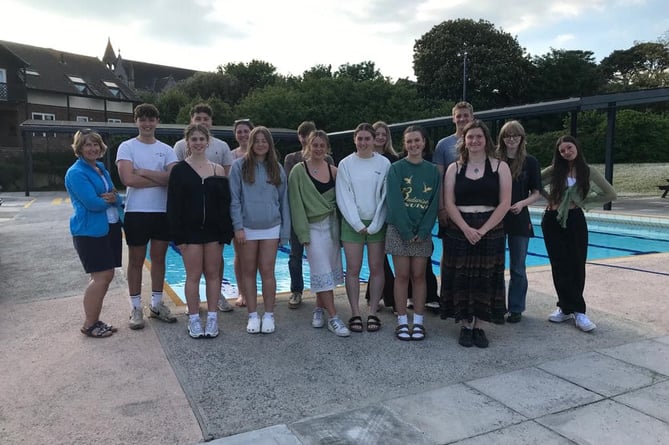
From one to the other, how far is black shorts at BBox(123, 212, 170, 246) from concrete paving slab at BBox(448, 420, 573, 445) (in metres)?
2.77

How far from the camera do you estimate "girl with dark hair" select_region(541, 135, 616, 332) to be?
4.08m

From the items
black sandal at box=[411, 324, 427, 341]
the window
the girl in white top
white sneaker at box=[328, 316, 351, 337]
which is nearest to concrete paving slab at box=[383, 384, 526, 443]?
black sandal at box=[411, 324, 427, 341]

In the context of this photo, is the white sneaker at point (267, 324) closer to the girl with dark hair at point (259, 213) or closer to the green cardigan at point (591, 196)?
the girl with dark hair at point (259, 213)

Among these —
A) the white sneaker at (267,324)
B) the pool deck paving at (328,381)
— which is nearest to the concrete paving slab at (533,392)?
the pool deck paving at (328,381)

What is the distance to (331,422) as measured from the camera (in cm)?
257

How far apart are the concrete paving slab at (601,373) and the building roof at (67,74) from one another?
37988mm

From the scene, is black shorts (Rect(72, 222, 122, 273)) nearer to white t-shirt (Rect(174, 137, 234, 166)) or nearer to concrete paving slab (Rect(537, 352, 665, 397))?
white t-shirt (Rect(174, 137, 234, 166))

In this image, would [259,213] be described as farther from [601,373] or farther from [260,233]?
[601,373]

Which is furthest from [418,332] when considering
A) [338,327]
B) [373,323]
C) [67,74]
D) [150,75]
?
[150,75]

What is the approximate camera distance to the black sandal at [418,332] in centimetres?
383

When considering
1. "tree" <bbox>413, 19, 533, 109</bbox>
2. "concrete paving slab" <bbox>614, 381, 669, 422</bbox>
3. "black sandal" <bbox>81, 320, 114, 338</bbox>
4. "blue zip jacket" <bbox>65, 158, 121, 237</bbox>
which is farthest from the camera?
"tree" <bbox>413, 19, 533, 109</bbox>

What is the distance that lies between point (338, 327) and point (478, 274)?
1.18m

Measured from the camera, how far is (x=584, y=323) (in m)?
4.00

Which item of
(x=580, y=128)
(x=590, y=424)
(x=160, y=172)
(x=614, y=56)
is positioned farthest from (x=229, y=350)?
(x=614, y=56)
